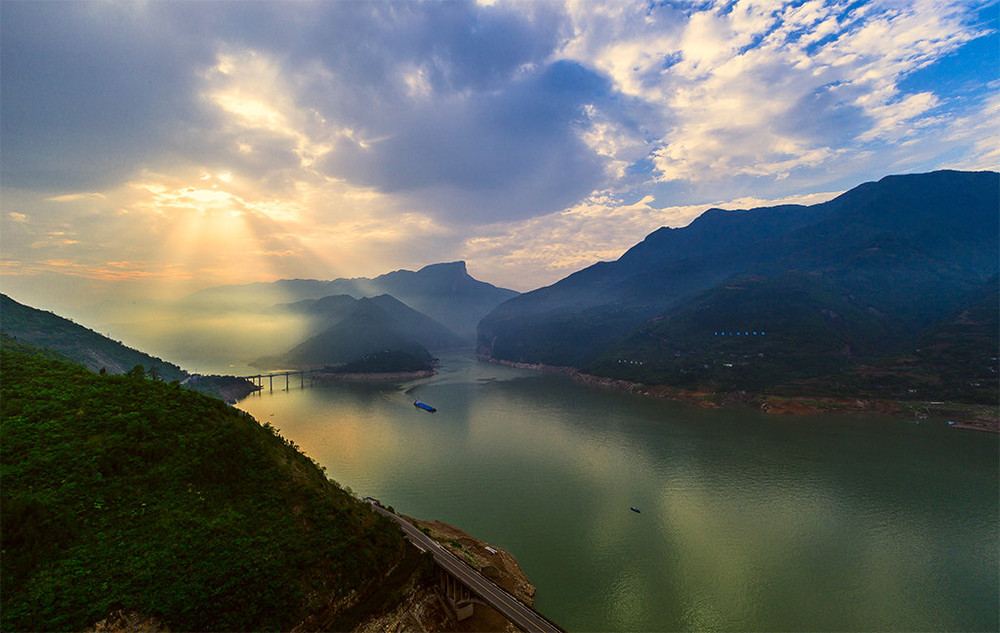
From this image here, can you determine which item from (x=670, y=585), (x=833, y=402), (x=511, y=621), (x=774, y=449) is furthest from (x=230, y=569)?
(x=833, y=402)

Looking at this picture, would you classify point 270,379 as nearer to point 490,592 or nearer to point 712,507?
point 490,592

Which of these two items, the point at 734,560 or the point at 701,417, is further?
the point at 701,417

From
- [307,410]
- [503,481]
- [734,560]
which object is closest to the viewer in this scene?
[734,560]

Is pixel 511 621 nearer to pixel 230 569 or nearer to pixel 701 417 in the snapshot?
pixel 230 569

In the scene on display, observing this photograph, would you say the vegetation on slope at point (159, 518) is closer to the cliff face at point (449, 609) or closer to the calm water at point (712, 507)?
the cliff face at point (449, 609)

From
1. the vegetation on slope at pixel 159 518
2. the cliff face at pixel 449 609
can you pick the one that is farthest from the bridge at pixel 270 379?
the cliff face at pixel 449 609

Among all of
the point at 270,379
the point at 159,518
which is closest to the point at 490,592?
the point at 159,518
